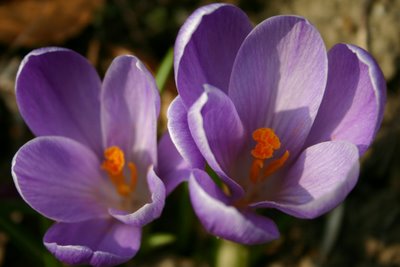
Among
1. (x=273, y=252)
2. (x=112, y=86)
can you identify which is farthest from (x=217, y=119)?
(x=273, y=252)

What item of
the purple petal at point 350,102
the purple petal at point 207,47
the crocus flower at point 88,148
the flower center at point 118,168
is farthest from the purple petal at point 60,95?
the purple petal at point 350,102

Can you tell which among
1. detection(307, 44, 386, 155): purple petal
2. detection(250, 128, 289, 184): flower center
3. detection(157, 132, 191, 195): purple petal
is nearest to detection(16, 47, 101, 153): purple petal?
detection(157, 132, 191, 195): purple petal

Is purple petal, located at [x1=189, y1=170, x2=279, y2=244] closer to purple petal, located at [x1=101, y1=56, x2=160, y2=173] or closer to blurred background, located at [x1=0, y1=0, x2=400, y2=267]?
purple petal, located at [x1=101, y1=56, x2=160, y2=173]

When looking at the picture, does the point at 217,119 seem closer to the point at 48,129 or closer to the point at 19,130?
the point at 48,129

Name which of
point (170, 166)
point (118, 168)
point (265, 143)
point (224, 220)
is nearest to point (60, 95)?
point (118, 168)

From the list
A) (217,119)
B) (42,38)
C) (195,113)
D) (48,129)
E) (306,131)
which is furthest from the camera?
(42,38)

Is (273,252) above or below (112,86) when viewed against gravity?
below

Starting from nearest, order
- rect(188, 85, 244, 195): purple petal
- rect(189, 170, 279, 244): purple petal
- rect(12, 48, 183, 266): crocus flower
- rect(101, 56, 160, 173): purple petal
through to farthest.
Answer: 1. rect(189, 170, 279, 244): purple petal
2. rect(188, 85, 244, 195): purple petal
3. rect(12, 48, 183, 266): crocus flower
4. rect(101, 56, 160, 173): purple petal
